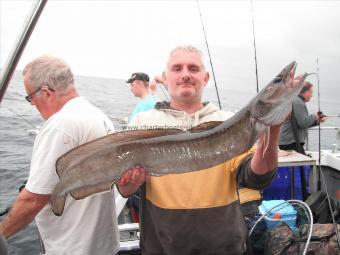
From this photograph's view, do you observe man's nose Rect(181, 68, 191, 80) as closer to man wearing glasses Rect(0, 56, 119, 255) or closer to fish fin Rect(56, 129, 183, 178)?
fish fin Rect(56, 129, 183, 178)

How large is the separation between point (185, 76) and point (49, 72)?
128 centimetres

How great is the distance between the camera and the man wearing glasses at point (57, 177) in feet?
8.95

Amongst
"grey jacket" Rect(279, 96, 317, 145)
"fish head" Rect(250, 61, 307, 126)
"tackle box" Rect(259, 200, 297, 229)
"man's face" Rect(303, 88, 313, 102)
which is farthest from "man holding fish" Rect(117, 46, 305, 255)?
"man's face" Rect(303, 88, 313, 102)

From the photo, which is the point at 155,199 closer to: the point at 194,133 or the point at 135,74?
the point at 194,133

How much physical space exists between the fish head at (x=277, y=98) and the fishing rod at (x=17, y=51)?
47.1 inches

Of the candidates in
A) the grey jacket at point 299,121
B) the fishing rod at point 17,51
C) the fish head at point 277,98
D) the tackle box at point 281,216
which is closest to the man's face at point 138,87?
the grey jacket at point 299,121

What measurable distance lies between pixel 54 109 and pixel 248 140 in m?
1.96

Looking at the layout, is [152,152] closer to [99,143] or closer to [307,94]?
[99,143]

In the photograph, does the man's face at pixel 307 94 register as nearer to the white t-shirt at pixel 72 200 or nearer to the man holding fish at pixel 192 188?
the man holding fish at pixel 192 188

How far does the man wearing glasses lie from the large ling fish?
643mm

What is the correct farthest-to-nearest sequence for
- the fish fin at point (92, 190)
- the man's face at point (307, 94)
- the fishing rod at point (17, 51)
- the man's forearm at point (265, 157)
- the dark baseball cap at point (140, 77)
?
the man's face at point (307, 94)
the dark baseball cap at point (140, 77)
the man's forearm at point (265, 157)
the fish fin at point (92, 190)
the fishing rod at point (17, 51)

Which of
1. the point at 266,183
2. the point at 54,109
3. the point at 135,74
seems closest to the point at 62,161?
the point at 54,109

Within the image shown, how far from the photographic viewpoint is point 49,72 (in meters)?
3.01

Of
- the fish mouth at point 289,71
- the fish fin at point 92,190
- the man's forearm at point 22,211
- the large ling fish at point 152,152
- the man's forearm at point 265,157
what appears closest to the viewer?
the fish mouth at point 289,71
